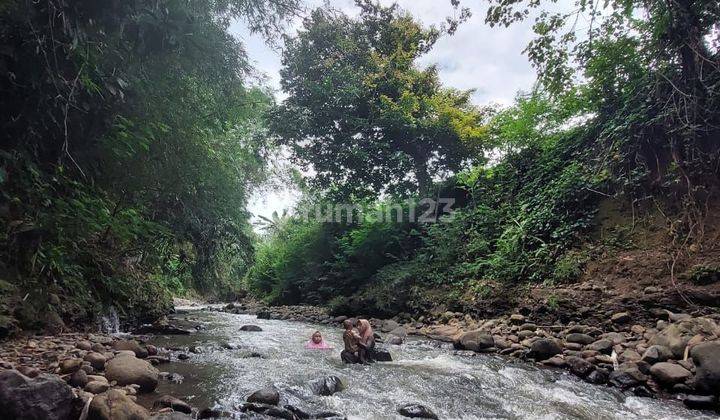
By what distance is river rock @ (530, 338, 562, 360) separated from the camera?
6.05 m

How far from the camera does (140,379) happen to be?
13.4ft

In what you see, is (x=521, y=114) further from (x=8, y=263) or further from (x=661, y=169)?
(x=8, y=263)

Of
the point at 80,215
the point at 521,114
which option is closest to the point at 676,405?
the point at 80,215

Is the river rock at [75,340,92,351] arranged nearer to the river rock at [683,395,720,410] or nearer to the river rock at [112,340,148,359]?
the river rock at [112,340,148,359]

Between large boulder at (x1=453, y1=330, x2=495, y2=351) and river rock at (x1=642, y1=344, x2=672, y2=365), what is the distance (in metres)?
2.53

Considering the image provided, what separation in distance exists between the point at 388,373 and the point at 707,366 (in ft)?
11.8

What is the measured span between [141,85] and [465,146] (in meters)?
12.1

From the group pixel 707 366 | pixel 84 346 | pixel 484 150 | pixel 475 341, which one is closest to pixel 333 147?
pixel 484 150

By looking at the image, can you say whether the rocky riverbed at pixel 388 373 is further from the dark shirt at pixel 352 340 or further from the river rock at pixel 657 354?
the dark shirt at pixel 352 340

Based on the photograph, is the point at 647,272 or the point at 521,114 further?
the point at 521,114

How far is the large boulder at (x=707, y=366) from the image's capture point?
13.4 feet

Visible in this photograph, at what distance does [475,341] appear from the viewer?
287 inches

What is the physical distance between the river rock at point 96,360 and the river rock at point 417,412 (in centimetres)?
331

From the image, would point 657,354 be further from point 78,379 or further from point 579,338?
point 78,379
